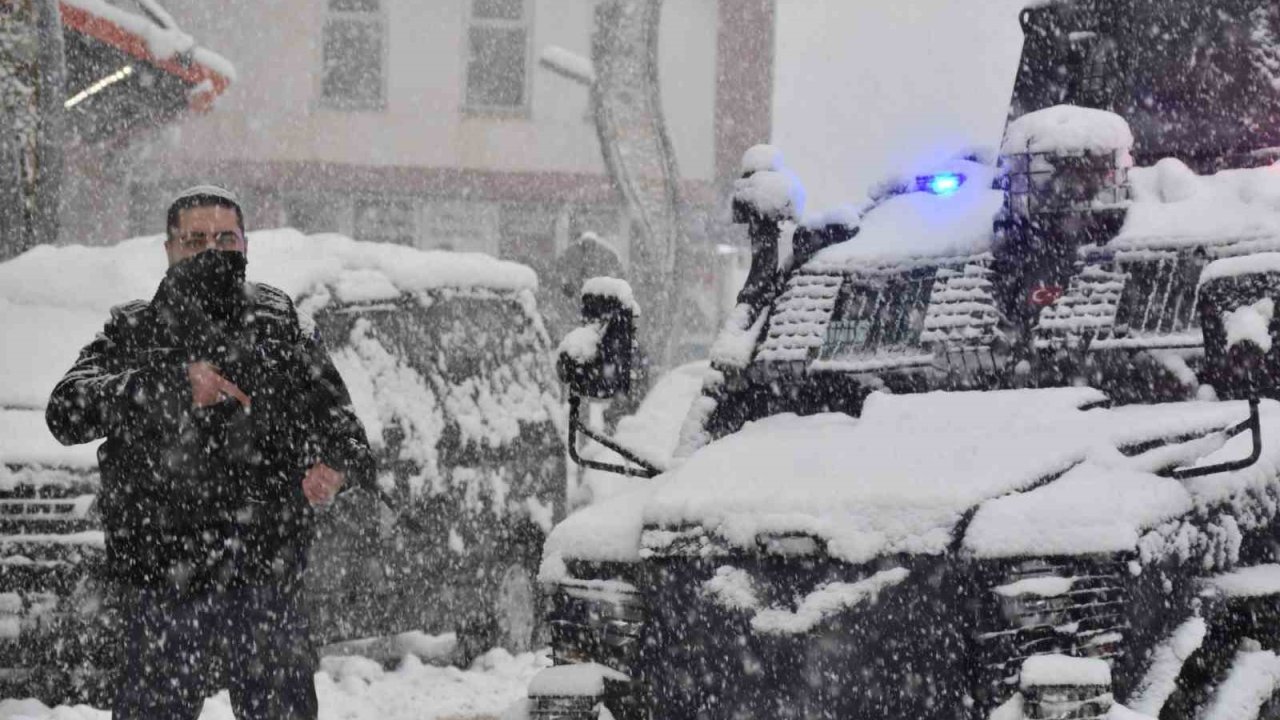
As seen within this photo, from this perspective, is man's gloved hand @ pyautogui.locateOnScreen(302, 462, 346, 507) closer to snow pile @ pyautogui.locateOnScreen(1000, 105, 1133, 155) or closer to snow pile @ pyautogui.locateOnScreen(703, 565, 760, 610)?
snow pile @ pyautogui.locateOnScreen(703, 565, 760, 610)

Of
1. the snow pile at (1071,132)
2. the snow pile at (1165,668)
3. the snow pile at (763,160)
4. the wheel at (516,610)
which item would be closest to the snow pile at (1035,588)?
the snow pile at (1165,668)

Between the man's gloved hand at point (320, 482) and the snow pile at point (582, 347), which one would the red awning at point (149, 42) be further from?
the man's gloved hand at point (320, 482)

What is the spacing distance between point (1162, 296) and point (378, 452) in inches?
160

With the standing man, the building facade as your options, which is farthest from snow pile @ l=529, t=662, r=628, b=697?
the building facade

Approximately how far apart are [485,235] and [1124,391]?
22038 millimetres

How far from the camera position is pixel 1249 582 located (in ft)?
15.4

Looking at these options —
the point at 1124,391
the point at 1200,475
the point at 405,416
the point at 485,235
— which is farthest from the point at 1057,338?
the point at 485,235

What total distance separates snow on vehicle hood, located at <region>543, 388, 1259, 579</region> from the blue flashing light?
1.15m

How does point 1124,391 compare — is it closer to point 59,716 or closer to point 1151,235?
point 1151,235

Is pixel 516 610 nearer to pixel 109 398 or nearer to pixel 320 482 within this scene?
pixel 320 482

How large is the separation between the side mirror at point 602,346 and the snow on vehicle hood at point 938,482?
443 millimetres

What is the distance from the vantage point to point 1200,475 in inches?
177

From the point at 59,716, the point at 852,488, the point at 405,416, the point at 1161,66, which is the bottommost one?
the point at 59,716

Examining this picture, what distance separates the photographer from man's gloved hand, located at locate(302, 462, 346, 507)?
191 inches
